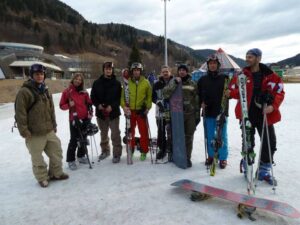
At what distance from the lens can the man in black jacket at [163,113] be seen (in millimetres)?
5885

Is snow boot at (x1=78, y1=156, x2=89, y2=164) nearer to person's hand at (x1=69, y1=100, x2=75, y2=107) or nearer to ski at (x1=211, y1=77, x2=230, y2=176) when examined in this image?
person's hand at (x1=69, y1=100, x2=75, y2=107)

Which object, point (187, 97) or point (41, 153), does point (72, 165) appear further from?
point (187, 97)

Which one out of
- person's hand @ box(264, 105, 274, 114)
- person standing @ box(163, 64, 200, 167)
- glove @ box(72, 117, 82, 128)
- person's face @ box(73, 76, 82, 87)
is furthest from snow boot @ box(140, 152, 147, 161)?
person's hand @ box(264, 105, 274, 114)

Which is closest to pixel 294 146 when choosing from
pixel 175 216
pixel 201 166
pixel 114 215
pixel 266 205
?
pixel 201 166

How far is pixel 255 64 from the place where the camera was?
4574 millimetres

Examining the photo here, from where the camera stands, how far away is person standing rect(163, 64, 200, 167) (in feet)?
18.0

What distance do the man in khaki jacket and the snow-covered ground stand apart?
355 millimetres

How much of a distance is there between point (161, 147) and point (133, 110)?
0.97 metres

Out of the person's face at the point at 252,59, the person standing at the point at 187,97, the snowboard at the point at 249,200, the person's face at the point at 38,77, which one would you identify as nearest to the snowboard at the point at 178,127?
the person standing at the point at 187,97

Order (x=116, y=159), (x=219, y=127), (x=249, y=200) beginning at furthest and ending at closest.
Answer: (x=116, y=159) → (x=219, y=127) → (x=249, y=200)

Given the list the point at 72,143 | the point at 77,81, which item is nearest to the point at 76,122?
the point at 72,143

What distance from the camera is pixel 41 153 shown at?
16.1 ft

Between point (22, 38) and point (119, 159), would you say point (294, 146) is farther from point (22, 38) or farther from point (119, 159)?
point (22, 38)

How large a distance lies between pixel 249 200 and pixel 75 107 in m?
3.54
